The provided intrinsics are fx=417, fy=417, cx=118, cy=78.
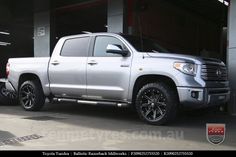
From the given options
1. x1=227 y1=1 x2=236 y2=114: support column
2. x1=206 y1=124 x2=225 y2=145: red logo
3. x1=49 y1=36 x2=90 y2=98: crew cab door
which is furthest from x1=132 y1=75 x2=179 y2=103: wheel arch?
x1=227 y1=1 x2=236 y2=114: support column

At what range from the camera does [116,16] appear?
14125mm

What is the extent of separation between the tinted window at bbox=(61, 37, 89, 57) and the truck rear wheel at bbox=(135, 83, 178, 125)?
2.01m

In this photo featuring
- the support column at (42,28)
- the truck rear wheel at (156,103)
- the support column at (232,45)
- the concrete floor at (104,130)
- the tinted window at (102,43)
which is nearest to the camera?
the concrete floor at (104,130)

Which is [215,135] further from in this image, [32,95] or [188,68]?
[32,95]

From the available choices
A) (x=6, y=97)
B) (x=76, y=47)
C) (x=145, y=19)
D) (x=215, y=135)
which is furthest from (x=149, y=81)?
(x=145, y=19)

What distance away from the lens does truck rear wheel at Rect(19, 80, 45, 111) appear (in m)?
10.8

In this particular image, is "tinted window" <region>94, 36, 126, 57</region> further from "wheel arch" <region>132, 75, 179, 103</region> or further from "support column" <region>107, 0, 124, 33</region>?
"support column" <region>107, 0, 124, 33</region>

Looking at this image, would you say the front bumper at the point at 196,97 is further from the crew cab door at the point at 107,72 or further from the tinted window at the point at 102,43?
the tinted window at the point at 102,43

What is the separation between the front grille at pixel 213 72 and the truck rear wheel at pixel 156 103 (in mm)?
722

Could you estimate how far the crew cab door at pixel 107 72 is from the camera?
9016mm

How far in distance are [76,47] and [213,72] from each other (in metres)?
3.45

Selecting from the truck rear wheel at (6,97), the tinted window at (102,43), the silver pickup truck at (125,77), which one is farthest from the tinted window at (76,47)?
the truck rear wheel at (6,97)

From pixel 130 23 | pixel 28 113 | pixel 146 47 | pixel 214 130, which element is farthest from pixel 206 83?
pixel 130 23

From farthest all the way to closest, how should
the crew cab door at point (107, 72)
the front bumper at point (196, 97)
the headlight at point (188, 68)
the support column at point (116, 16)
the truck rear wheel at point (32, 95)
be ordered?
the support column at point (116, 16) < the truck rear wheel at point (32, 95) < the crew cab door at point (107, 72) < the headlight at point (188, 68) < the front bumper at point (196, 97)
